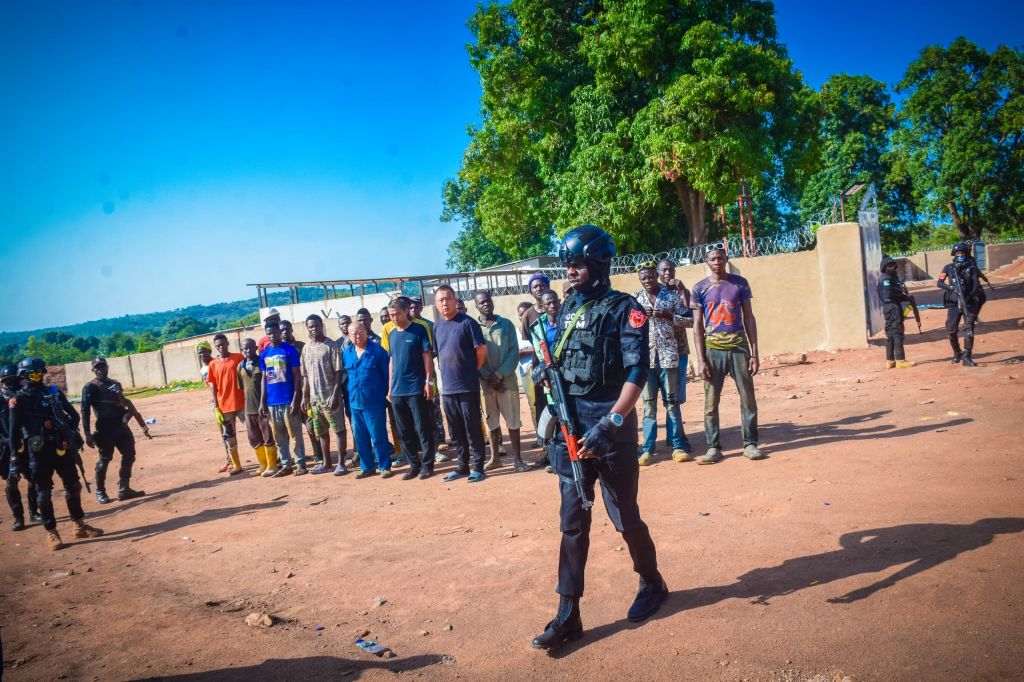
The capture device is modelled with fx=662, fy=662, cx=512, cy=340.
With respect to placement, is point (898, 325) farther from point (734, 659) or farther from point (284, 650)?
point (284, 650)

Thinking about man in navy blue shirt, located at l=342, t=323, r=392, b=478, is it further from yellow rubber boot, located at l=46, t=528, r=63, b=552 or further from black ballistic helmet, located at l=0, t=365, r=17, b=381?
Result: black ballistic helmet, located at l=0, t=365, r=17, b=381

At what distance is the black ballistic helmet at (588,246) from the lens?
3.57 meters

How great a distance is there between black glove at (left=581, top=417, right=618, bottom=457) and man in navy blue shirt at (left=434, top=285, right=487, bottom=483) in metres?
4.19

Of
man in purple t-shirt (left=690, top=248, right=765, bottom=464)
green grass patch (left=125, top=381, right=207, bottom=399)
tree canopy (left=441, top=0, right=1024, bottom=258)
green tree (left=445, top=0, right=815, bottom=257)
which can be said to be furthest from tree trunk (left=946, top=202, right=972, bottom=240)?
green grass patch (left=125, top=381, right=207, bottom=399)

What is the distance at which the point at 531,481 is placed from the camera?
7.00m

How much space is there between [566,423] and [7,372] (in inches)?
260

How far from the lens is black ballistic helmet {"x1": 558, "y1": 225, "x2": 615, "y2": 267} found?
3.57 m

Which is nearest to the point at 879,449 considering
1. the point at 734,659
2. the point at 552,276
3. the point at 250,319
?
the point at 734,659

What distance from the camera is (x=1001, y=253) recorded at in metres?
40.4

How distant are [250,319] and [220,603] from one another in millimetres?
35345

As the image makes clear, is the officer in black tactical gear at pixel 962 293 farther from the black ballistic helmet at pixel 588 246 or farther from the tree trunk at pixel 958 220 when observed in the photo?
the tree trunk at pixel 958 220

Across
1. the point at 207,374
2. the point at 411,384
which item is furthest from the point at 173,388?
the point at 411,384

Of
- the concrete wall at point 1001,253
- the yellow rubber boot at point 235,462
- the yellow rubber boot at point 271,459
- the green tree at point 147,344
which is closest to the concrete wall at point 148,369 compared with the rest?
the green tree at point 147,344

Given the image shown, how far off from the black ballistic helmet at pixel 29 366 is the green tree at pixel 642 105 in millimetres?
15780
